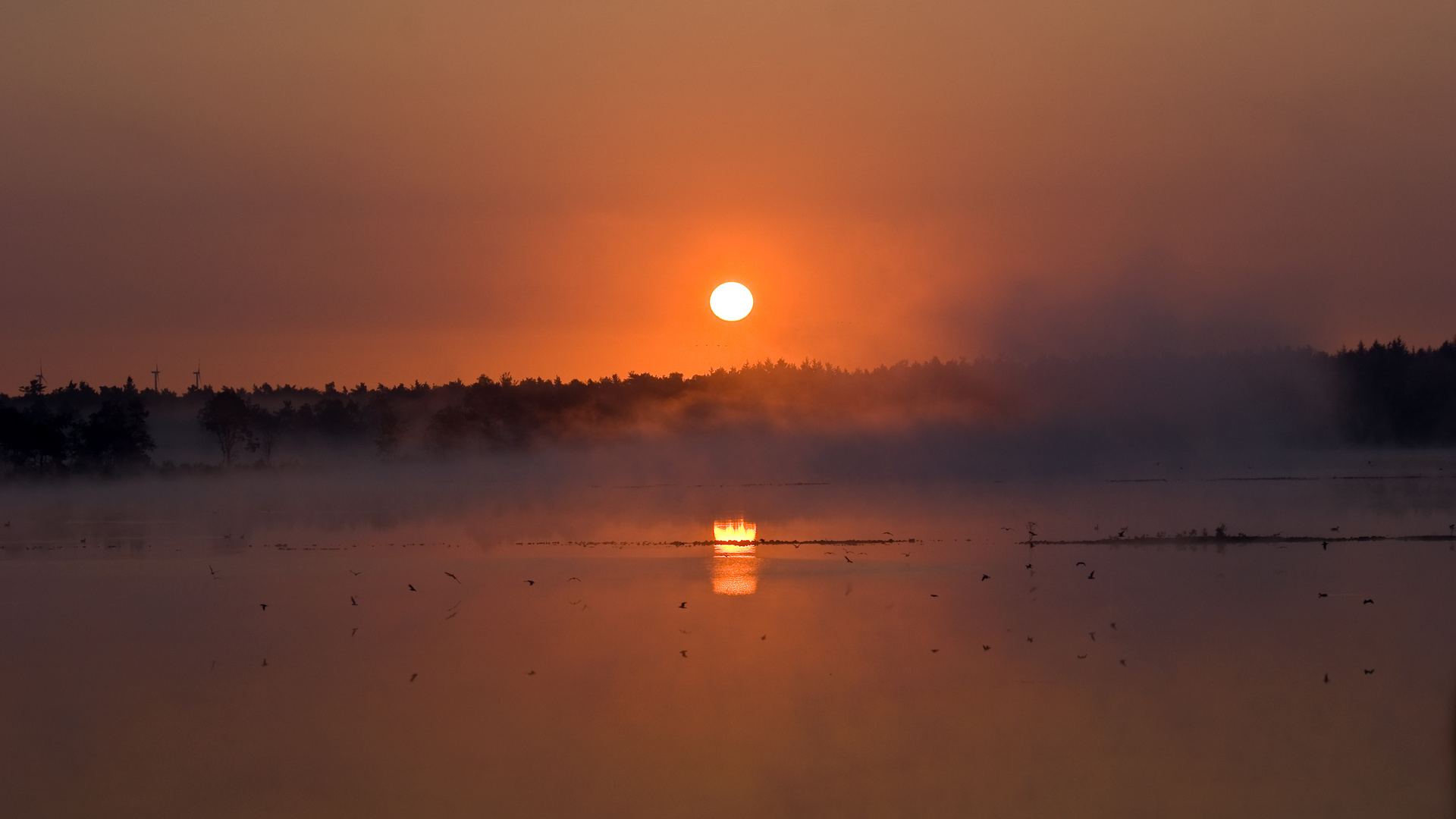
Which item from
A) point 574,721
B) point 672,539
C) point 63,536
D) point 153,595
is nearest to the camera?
point 574,721

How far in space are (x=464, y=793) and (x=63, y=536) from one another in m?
31.5

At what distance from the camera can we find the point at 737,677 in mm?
17031

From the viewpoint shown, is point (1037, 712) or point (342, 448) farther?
point (342, 448)

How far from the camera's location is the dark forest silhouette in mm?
111500

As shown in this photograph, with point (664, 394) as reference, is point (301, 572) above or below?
below

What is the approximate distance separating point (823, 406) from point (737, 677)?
10800 cm

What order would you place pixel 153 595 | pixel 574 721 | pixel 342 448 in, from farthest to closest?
pixel 342 448
pixel 153 595
pixel 574 721

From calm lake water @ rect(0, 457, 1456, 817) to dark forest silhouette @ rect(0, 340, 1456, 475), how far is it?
79.5m

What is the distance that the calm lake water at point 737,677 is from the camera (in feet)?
41.8

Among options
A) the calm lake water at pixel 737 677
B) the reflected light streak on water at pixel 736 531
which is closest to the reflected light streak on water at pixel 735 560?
the reflected light streak on water at pixel 736 531

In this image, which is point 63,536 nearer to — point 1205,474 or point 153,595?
point 153,595

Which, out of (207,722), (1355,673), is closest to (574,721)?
(207,722)

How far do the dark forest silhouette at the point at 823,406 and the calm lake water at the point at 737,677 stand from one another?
7946 cm

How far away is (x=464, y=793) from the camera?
12.6 meters
